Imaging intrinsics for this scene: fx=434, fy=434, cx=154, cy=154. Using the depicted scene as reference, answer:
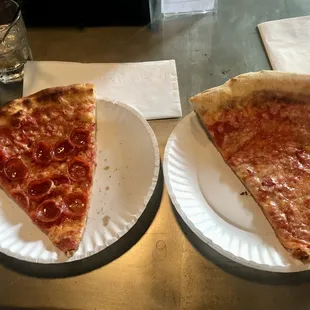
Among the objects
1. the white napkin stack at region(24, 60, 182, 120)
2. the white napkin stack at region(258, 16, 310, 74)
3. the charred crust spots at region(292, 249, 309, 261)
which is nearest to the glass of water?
the white napkin stack at region(24, 60, 182, 120)

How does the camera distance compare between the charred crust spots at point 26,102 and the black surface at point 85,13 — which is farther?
the black surface at point 85,13

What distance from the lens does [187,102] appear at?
1356 mm

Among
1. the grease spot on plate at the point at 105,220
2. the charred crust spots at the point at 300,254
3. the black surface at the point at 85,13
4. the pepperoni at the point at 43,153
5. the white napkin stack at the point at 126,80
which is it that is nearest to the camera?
the charred crust spots at the point at 300,254

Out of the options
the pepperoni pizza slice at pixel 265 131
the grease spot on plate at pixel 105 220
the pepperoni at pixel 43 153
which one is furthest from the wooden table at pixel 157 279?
the pepperoni at pixel 43 153

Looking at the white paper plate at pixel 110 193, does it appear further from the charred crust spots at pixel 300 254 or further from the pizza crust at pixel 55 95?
the charred crust spots at pixel 300 254

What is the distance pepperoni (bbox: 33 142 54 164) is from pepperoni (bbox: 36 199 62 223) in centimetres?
13

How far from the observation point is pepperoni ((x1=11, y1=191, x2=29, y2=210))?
1.11 m

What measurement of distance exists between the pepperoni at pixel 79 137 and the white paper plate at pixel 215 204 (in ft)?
0.79

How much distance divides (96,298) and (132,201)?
0.82 feet

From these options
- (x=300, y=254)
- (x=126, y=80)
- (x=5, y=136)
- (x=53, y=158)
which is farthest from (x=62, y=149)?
(x=300, y=254)

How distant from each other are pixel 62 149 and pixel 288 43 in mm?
834

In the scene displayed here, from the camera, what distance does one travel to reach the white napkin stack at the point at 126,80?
4.38ft

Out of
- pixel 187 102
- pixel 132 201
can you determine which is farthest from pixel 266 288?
pixel 187 102

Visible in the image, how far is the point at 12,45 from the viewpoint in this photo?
1406 millimetres
